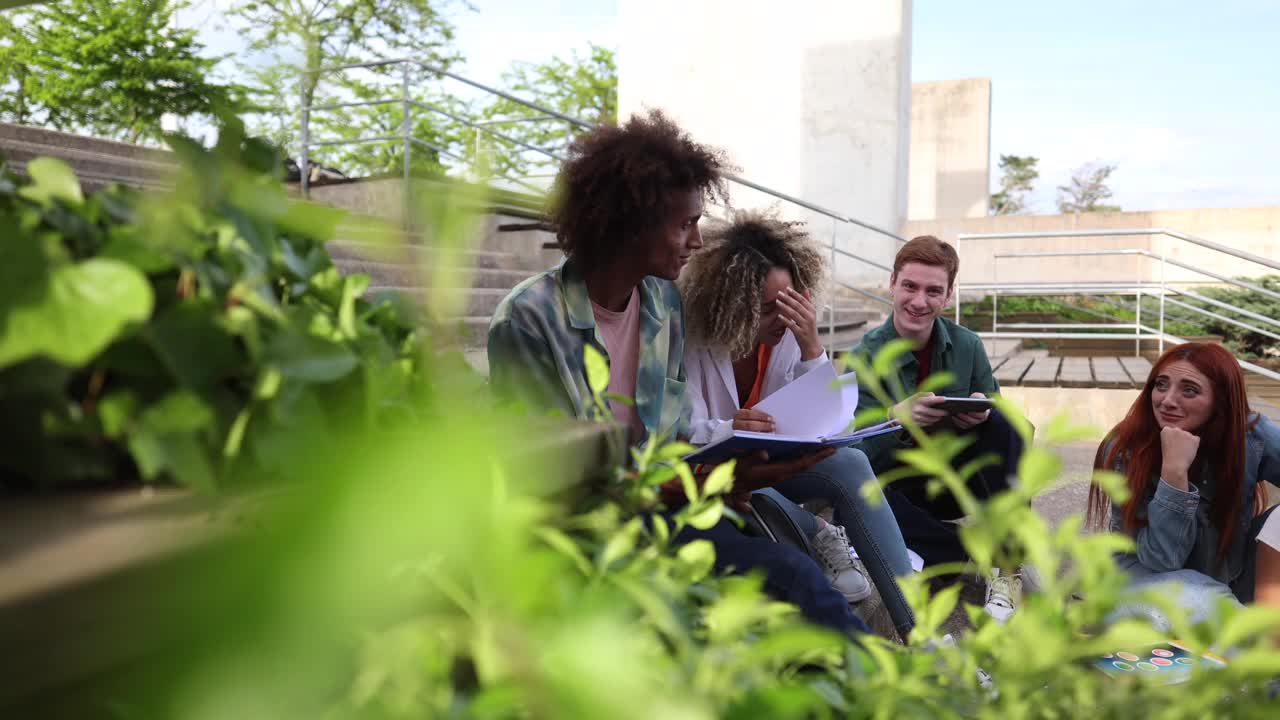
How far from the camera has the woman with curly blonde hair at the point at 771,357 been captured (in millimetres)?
2816

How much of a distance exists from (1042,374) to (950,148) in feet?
56.5

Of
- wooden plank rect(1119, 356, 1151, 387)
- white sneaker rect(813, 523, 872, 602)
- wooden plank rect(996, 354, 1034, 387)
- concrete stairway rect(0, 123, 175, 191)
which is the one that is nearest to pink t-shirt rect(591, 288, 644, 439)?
white sneaker rect(813, 523, 872, 602)

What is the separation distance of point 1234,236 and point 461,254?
18.6m

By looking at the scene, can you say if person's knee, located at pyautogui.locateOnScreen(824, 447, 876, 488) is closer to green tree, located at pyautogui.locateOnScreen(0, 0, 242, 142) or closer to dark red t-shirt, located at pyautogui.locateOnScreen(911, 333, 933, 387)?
dark red t-shirt, located at pyautogui.locateOnScreen(911, 333, 933, 387)

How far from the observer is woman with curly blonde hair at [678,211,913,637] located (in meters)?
2.82

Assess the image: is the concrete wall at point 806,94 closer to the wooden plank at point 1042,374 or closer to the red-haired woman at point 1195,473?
the wooden plank at point 1042,374

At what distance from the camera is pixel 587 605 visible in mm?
480

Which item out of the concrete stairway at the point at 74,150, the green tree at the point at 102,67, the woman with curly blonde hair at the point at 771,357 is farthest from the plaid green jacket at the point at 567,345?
the green tree at the point at 102,67

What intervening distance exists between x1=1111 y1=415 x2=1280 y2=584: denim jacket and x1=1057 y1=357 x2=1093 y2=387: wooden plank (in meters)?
3.76

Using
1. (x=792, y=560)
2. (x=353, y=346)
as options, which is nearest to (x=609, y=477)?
(x=353, y=346)

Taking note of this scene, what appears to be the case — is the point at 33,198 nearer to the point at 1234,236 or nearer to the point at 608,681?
the point at 608,681

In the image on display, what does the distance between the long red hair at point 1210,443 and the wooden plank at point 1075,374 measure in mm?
3767

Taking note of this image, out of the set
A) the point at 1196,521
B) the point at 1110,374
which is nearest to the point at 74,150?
the point at 1196,521

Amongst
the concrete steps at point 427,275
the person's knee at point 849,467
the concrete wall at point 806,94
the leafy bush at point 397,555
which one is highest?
the concrete wall at point 806,94
